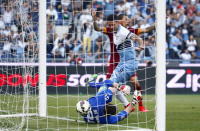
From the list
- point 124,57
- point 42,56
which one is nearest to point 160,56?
point 124,57

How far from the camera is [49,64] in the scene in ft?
74.5

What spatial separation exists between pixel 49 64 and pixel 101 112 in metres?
10.5

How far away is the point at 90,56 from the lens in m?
23.2

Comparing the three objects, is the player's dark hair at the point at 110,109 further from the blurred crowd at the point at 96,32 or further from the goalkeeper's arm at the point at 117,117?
the blurred crowd at the point at 96,32

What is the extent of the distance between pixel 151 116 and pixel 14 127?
362 cm

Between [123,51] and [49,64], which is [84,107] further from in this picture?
[49,64]

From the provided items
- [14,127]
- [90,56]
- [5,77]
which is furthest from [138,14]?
[14,127]

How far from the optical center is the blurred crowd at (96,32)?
58.5ft

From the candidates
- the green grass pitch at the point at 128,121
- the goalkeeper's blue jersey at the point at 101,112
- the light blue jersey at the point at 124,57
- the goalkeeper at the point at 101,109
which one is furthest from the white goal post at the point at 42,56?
the goalkeeper's blue jersey at the point at 101,112

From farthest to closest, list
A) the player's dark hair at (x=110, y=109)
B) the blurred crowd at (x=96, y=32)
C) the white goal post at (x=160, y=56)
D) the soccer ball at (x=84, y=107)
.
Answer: the blurred crowd at (x=96, y=32), the player's dark hair at (x=110, y=109), the soccer ball at (x=84, y=107), the white goal post at (x=160, y=56)

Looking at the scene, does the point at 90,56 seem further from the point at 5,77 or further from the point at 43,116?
the point at 43,116

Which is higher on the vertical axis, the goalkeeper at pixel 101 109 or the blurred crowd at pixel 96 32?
the blurred crowd at pixel 96 32

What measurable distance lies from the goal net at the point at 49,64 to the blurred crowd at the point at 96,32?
4cm

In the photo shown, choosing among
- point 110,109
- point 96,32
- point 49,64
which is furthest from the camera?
point 96,32
